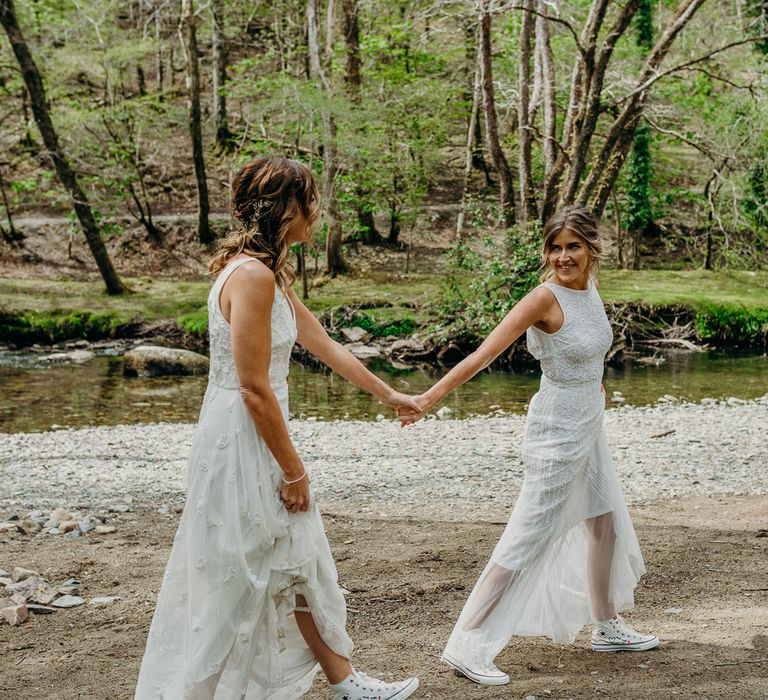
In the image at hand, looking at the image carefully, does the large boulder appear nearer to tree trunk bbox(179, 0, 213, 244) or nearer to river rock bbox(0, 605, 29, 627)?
tree trunk bbox(179, 0, 213, 244)

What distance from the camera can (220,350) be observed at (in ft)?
10.6

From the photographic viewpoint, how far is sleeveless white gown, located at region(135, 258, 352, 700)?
3174mm

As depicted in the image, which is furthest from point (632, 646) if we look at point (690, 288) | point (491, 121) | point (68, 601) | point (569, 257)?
point (690, 288)

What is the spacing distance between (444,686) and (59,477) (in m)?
6.62

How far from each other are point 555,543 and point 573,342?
0.94 m

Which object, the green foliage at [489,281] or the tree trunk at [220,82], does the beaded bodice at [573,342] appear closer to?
the green foliage at [489,281]

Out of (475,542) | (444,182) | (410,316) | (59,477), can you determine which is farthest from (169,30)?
(475,542)

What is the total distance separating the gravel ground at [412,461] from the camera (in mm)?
8383

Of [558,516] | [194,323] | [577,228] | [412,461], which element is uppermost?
[577,228]

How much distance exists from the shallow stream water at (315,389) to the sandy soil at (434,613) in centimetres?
726

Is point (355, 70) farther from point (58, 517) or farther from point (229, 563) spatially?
point (229, 563)

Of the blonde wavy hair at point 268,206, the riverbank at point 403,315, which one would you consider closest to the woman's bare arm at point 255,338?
the blonde wavy hair at point 268,206

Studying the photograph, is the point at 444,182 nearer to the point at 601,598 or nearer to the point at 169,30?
the point at 169,30

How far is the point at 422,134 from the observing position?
27.0 m
